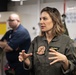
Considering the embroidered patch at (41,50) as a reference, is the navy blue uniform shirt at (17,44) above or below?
below

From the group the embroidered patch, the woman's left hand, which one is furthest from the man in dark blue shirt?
the woman's left hand

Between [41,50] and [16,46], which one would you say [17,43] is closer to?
[16,46]

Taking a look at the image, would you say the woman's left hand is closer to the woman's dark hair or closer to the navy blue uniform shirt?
the woman's dark hair

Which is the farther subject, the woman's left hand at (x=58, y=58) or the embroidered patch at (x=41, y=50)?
the embroidered patch at (x=41, y=50)

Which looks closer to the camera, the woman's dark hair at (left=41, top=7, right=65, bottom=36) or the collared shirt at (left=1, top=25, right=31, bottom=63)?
the woman's dark hair at (left=41, top=7, right=65, bottom=36)

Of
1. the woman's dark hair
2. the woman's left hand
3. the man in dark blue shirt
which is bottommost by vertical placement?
the man in dark blue shirt

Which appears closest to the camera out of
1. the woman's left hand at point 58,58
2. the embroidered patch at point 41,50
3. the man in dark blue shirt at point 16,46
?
the woman's left hand at point 58,58

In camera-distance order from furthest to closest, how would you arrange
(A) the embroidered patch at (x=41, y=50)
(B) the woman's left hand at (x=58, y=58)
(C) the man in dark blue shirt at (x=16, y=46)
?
(C) the man in dark blue shirt at (x=16, y=46)
(A) the embroidered patch at (x=41, y=50)
(B) the woman's left hand at (x=58, y=58)

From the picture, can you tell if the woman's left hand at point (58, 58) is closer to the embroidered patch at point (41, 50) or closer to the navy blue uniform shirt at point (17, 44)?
the embroidered patch at point (41, 50)

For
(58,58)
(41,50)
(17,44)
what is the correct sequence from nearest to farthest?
(58,58) < (41,50) < (17,44)

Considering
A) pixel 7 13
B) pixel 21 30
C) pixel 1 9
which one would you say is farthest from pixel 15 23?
pixel 1 9

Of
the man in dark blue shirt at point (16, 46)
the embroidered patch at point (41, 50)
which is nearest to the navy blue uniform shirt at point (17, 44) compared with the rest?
the man in dark blue shirt at point (16, 46)

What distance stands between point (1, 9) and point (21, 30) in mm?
1783

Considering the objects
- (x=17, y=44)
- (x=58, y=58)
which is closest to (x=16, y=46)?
(x=17, y=44)
